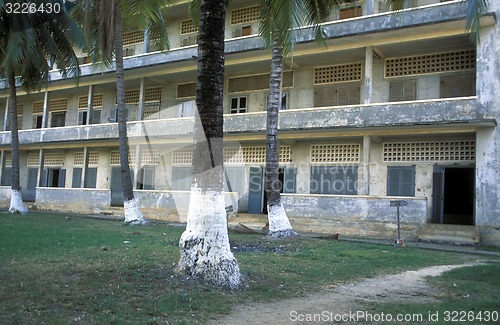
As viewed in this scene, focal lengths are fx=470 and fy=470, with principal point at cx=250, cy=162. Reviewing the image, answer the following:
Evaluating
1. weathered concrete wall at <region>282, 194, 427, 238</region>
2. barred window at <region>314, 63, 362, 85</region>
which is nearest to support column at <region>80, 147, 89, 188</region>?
weathered concrete wall at <region>282, 194, 427, 238</region>

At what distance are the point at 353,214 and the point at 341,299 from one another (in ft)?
36.9

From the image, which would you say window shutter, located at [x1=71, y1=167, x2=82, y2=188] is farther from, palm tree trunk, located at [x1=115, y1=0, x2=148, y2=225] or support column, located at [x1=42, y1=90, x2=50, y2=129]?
palm tree trunk, located at [x1=115, y1=0, x2=148, y2=225]

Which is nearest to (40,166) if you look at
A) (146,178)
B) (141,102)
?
(146,178)

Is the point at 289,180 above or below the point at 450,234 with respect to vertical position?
above

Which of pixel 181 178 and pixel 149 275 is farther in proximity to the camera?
pixel 181 178

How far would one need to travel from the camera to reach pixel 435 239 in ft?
53.0

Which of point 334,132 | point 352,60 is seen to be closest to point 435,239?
point 334,132

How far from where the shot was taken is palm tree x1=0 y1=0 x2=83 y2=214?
18928 millimetres

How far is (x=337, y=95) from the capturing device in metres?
20.5

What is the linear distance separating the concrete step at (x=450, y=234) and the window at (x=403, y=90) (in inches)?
212

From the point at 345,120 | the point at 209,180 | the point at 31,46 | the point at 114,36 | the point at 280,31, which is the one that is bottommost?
the point at 209,180

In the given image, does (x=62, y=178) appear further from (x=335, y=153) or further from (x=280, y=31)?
(x=280, y=31)

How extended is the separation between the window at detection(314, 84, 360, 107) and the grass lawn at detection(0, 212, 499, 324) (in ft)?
27.9

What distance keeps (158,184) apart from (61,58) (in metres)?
7.97
